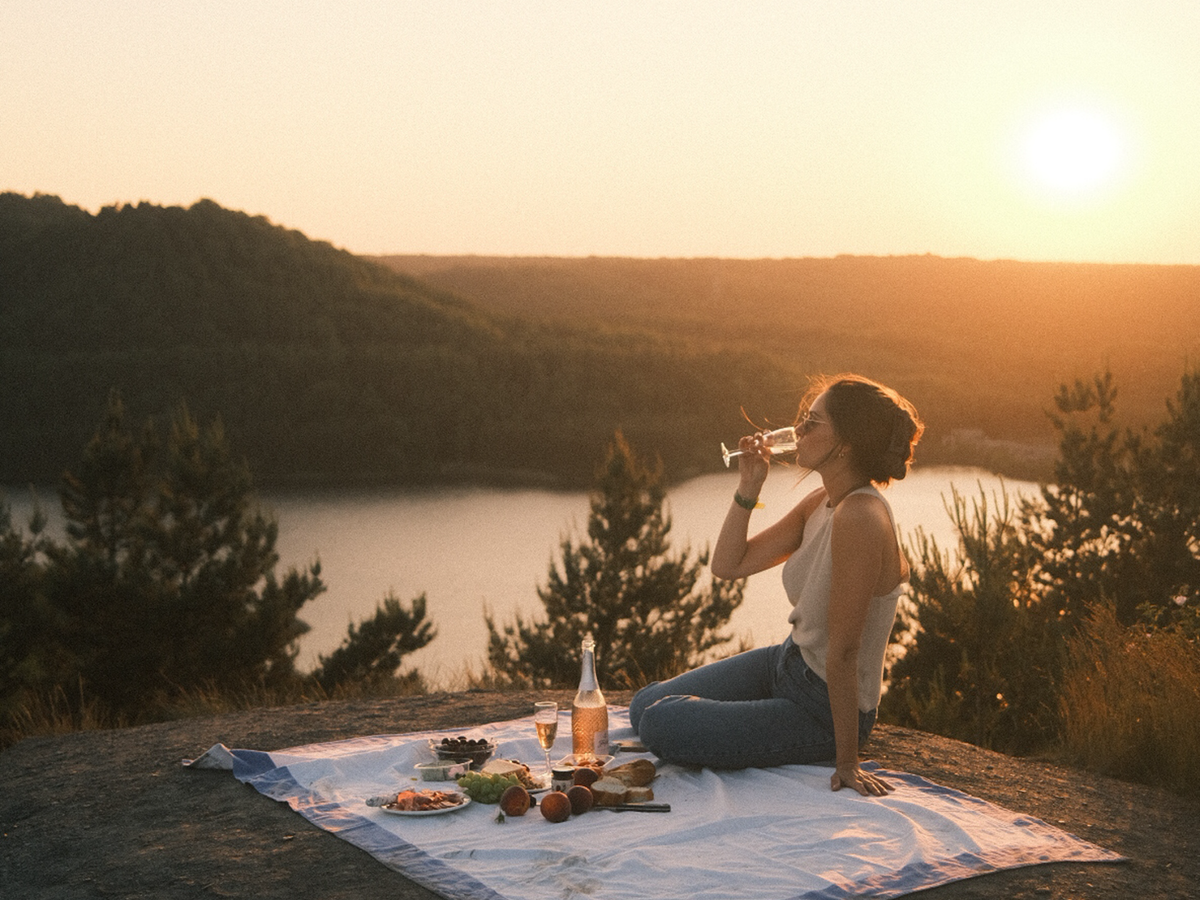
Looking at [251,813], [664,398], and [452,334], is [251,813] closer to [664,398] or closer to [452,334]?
[664,398]

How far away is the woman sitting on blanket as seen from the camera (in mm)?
3297

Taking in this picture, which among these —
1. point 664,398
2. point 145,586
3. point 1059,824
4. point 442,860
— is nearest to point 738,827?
point 442,860

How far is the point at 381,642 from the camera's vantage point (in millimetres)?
20219

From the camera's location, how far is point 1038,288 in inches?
1590

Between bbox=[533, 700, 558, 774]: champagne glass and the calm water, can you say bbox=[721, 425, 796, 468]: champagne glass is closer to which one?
bbox=[533, 700, 558, 774]: champagne glass

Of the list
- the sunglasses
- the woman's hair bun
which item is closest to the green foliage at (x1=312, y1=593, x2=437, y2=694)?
the sunglasses

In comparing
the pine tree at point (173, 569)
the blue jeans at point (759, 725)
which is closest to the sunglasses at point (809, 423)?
the blue jeans at point (759, 725)

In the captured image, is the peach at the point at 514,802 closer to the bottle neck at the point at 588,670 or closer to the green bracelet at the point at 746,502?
the bottle neck at the point at 588,670

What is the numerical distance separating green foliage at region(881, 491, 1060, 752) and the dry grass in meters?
1.15

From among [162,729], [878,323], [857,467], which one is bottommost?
[162,729]

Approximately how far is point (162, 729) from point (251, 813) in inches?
67.0

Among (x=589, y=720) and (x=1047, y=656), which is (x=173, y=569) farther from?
(x=589, y=720)

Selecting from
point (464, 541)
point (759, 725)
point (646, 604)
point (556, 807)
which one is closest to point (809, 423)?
point (759, 725)

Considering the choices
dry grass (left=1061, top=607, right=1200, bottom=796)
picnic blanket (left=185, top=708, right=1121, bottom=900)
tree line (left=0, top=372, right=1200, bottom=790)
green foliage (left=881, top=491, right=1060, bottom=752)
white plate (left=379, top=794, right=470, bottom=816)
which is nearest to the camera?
picnic blanket (left=185, top=708, right=1121, bottom=900)
